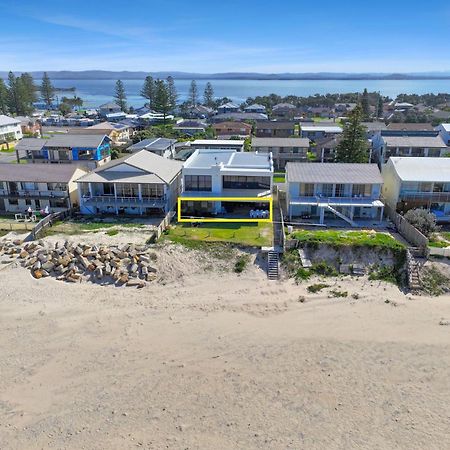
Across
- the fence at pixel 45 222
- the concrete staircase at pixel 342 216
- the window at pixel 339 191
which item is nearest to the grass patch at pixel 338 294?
the concrete staircase at pixel 342 216

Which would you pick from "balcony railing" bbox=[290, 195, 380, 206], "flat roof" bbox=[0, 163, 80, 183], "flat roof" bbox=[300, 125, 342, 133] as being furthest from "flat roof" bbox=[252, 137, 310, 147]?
"flat roof" bbox=[0, 163, 80, 183]

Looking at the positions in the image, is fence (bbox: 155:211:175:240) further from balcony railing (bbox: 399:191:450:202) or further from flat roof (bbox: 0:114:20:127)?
flat roof (bbox: 0:114:20:127)

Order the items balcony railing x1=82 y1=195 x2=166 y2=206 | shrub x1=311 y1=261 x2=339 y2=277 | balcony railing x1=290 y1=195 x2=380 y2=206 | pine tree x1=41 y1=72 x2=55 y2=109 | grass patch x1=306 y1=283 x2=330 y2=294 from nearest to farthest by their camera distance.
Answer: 1. grass patch x1=306 y1=283 x2=330 y2=294
2. shrub x1=311 y1=261 x2=339 y2=277
3. balcony railing x1=290 y1=195 x2=380 y2=206
4. balcony railing x1=82 y1=195 x2=166 y2=206
5. pine tree x1=41 y1=72 x2=55 y2=109

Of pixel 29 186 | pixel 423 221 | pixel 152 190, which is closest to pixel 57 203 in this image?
pixel 29 186

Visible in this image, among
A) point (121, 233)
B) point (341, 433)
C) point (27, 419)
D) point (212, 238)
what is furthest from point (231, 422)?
point (121, 233)

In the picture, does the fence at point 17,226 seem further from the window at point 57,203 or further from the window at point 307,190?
the window at point 307,190

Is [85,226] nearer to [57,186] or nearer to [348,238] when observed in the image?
[57,186]
